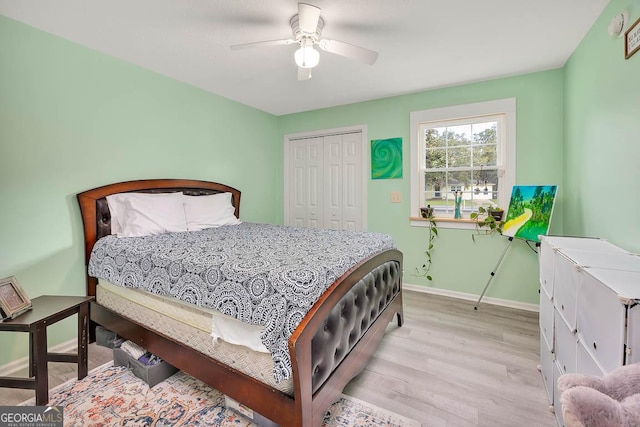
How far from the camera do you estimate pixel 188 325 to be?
1728mm

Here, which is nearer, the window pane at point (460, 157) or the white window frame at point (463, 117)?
the white window frame at point (463, 117)

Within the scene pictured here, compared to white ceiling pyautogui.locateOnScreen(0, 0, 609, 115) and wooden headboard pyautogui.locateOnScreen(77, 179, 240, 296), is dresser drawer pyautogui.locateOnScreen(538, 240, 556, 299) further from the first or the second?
wooden headboard pyautogui.locateOnScreen(77, 179, 240, 296)

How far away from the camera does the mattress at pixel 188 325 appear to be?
1.40 meters

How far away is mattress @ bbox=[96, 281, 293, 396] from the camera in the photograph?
4.60 ft

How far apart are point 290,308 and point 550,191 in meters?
2.64

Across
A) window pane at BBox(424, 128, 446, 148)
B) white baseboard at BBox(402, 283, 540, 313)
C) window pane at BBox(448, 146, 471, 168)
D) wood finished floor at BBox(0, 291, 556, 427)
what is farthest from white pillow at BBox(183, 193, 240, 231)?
window pane at BBox(448, 146, 471, 168)

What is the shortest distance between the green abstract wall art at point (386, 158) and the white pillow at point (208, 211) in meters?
1.93

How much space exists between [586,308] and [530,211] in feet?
6.05

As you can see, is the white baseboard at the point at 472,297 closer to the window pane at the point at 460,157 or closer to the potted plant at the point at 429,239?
the potted plant at the point at 429,239

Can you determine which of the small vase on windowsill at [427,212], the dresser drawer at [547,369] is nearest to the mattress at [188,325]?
the dresser drawer at [547,369]

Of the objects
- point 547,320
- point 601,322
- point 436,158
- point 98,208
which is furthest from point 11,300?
point 436,158

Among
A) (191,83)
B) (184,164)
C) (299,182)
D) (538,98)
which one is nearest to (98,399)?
(184,164)

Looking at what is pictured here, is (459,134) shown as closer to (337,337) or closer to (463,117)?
(463,117)

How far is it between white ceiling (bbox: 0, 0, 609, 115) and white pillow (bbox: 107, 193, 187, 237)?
1302 mm
